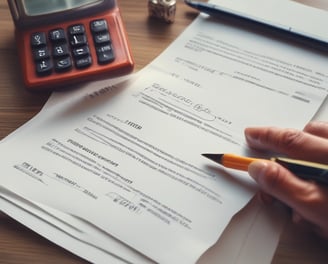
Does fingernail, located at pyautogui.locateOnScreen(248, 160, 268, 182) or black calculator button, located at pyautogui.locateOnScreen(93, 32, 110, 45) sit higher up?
black calculator button, located at pyautogui.locateOnScreen(93, 32, 110, 45)

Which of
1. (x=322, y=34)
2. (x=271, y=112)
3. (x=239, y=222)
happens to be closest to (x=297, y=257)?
(x=239, y=222)

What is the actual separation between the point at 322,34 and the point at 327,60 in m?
0.04

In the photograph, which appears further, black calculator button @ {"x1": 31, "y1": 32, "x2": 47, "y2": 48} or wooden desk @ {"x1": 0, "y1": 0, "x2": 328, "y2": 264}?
black calculator button @ {"x1": 31, "y1": 32, "x2": 47, "y2": 48}

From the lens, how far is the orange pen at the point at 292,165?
1.26ft

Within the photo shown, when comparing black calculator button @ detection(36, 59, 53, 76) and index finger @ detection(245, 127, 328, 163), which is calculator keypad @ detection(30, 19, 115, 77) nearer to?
black calculator button @ detection(36, 59, 53, 76)

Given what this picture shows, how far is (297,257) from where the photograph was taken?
0.38 metres

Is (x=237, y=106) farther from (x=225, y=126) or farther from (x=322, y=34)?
(x=322, y=34)

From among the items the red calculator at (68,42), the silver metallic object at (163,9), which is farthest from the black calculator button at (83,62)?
the silver metallic object at (163,9)

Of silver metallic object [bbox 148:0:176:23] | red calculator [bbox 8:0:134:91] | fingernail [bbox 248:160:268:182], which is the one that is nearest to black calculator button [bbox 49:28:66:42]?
red calculator [bbox 8:0:134:91]

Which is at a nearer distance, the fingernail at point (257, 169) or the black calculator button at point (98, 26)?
the fingernail at point (257, 169)

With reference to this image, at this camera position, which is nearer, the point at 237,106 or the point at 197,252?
the point at 197,252

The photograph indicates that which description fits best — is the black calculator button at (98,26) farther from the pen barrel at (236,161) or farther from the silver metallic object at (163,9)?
the pen barrel at (236,161)

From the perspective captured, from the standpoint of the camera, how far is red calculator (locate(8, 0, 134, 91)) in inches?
19.1

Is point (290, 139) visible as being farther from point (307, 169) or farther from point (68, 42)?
point (68, 42)
